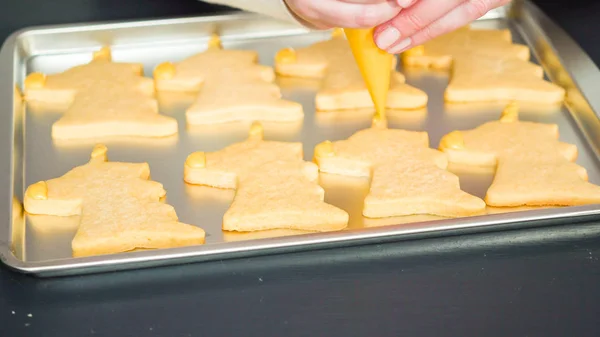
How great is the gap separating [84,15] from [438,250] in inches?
36.6

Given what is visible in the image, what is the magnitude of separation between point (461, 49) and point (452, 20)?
28cm

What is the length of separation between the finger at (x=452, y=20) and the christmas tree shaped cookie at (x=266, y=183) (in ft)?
0.76

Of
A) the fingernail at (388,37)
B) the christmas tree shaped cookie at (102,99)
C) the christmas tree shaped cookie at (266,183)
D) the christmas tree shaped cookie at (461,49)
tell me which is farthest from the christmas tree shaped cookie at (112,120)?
the christmas tree shaped cookie at (461,49)

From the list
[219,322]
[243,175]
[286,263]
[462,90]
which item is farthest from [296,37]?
[219,322]

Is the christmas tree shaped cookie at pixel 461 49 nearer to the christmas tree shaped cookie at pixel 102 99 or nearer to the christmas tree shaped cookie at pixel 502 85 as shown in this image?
the christmas tree shaped cookie at pixel 502 85

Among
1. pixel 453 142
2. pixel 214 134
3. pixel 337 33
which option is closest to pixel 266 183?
pixel 214 134

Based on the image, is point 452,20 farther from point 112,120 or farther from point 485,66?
point 112,120

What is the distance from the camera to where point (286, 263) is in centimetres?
105

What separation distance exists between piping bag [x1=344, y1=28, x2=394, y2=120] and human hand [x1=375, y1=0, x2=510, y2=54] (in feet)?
0.05

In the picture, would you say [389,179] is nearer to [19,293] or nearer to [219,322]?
[219,322]

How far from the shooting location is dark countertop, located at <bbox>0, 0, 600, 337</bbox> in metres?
0.96

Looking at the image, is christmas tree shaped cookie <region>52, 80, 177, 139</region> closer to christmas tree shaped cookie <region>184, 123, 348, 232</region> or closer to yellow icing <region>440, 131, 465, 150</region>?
christmas tree shaped cookie <region>184, 123, 348, 232</region>

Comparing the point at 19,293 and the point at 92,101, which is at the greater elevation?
the point at 92,101

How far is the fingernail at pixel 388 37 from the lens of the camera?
1203 millimetres
